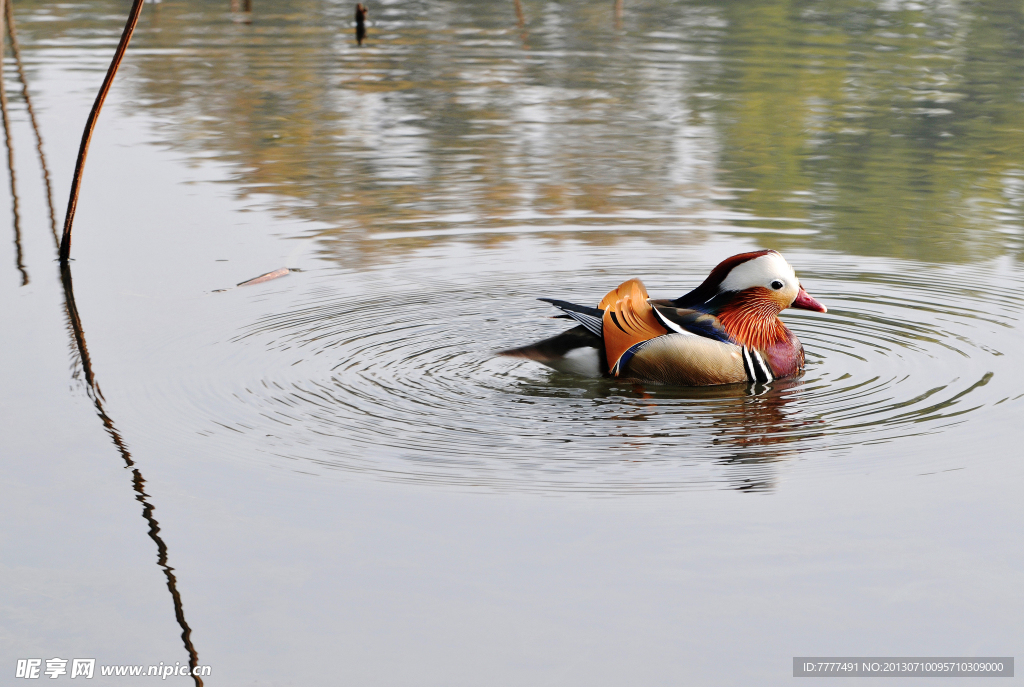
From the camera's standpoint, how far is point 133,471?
5.69 m

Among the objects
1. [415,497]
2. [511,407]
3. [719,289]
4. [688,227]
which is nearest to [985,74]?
[688,227]

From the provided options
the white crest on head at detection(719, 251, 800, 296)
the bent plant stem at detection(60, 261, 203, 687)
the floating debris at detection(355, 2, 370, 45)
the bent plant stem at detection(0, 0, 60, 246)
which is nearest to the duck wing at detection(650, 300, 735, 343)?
the white crest on head at detection(719, 251, 800, 296)

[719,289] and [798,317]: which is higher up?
[719,289]

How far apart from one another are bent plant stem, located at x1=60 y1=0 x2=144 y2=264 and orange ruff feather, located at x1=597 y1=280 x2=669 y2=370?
275 cm

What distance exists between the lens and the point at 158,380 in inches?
273

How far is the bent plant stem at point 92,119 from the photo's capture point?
21.8 feet

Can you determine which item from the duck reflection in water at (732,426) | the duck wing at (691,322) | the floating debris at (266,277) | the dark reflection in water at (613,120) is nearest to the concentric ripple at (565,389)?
the duck reflection in water at (732,426)

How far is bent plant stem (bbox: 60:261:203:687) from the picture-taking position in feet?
14.5

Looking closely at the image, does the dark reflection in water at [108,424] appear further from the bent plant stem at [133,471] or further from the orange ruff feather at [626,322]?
the orange ruff feather at [626,322]

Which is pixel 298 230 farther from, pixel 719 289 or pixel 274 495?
pixel 274 495

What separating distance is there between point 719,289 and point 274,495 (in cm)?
294

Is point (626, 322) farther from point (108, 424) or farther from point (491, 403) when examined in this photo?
point (108, 424)

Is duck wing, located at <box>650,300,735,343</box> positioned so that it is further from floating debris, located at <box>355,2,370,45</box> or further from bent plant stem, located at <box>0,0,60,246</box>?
floating debris, located at <box>355,2,370,45</box>

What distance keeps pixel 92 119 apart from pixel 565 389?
3.23m
